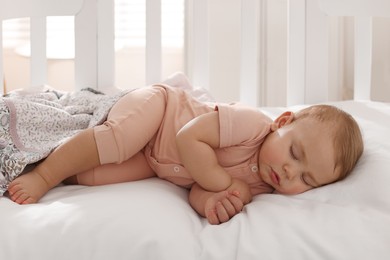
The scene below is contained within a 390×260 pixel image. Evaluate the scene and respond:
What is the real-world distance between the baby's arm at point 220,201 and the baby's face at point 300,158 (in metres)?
0.06

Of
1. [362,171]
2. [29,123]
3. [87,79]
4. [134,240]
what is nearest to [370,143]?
[362,171]

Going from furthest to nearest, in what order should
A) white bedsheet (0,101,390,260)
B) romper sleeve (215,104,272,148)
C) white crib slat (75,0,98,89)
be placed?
white crib slat (75,0,98,89) → romper sleeve (215,104,272,148) → white bedsheet (0,101,390,260)

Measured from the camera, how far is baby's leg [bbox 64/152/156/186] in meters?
0.95

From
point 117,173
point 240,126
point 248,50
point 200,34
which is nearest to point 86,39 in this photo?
point 200,34

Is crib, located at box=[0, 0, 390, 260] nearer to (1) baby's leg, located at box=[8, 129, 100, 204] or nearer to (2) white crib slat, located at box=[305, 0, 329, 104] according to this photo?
(1) baby's leg, located at box=[8, 129, 100, 204]

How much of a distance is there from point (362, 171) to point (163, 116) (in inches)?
15.9

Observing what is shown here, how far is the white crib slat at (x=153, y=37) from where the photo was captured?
1.40 metres

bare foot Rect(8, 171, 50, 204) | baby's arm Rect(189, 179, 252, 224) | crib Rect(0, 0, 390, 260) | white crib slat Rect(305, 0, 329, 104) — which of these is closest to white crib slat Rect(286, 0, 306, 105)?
white crib slat Rect(305, 0, 329, 104)

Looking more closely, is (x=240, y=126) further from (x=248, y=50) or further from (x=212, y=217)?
(x=248, y=50)

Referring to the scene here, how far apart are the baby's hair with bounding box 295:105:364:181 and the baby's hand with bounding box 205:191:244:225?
0.18m

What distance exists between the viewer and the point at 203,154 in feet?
2.85

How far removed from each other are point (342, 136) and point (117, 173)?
1.41 ft

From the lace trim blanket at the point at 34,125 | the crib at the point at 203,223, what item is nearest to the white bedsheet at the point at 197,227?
the crib at the point at 203,223

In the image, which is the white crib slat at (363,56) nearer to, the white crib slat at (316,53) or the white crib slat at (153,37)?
the white crib slat at (316,53)
